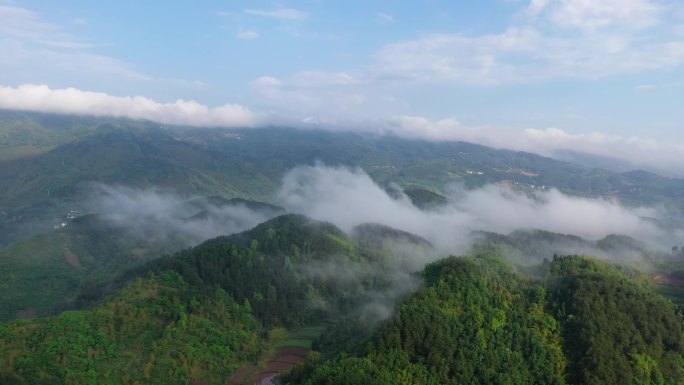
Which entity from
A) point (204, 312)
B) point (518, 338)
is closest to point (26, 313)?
point (204, 312)

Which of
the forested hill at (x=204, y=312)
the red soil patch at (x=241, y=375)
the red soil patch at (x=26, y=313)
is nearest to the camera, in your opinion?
the forested hill at (x=204, y=312)

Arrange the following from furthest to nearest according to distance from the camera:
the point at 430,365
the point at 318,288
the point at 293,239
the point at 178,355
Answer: the point at 293,239 < the point at 318,288 < the point at 178,355 < the point at 430,365

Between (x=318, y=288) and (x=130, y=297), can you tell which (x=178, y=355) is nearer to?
(x=130, y=297)

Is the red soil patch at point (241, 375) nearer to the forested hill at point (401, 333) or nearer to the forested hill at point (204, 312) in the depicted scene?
the forested hill at point (401, 333)

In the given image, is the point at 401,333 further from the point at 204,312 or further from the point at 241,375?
the point at 204,312

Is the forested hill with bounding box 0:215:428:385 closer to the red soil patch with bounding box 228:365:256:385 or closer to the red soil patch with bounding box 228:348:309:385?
the red soil patch with bounding box 228:365:256:385

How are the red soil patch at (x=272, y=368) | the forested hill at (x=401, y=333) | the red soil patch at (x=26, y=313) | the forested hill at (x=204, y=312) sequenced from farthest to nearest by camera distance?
the red soil patch at (x=26, y=313)
the red soil patch at (x=272, y=368)
the forested hill at (x=204, y=312)
the forested hill at (x=401, y=333)

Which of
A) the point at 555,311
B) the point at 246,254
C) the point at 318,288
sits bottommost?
the point at 318,288

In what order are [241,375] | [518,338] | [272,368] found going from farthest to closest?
1. [272,368]
2. [241,375]
3. [518,338]

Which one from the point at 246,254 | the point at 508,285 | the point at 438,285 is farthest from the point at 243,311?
the point at 508,285

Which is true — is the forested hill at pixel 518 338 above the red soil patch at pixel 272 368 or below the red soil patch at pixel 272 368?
above

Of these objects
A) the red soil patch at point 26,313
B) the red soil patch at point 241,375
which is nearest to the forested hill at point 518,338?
the red soil patch at point 241,375
